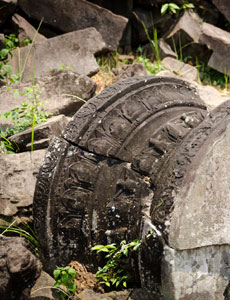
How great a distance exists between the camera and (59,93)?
139 inches

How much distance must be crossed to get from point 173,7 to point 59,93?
187 cm

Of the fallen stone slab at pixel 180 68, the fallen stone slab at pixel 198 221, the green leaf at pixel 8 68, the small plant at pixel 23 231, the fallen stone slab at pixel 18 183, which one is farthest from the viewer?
the fallen stone slab at pixel 180 68

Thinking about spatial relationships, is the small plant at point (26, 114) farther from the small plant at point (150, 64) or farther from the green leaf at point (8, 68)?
the small plant at point (150, 64)

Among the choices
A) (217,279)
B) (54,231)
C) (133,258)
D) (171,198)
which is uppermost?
(171,198)

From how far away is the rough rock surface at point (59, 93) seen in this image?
3.46 metres

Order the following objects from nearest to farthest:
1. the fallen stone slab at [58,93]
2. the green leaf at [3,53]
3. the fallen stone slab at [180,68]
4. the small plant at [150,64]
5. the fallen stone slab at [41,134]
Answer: the fallen stone slab at [41,134] → the fallen stone slab at [58,93] → the green leaf at [3,53] → the small plant at [150,64] → the fallen stone slab at [180,68]

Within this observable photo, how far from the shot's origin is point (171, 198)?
1.71 metres

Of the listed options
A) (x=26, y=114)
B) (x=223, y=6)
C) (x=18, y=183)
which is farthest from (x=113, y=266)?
(x=223, y=6)

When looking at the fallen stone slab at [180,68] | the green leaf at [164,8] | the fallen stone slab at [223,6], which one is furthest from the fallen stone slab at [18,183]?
the fallen stone slab at [223,6]

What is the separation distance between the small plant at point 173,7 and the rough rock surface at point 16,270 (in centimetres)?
A: 336

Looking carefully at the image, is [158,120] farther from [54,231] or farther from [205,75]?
[205,75]

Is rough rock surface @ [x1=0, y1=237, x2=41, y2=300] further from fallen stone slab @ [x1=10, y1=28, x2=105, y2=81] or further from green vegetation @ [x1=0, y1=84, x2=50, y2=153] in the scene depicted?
fallen stone slab @ [x1=10, y1=28, x2=105, y2=81]

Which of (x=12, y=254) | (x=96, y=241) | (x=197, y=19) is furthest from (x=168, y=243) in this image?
(x=197, y=19)

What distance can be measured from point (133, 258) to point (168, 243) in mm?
391
